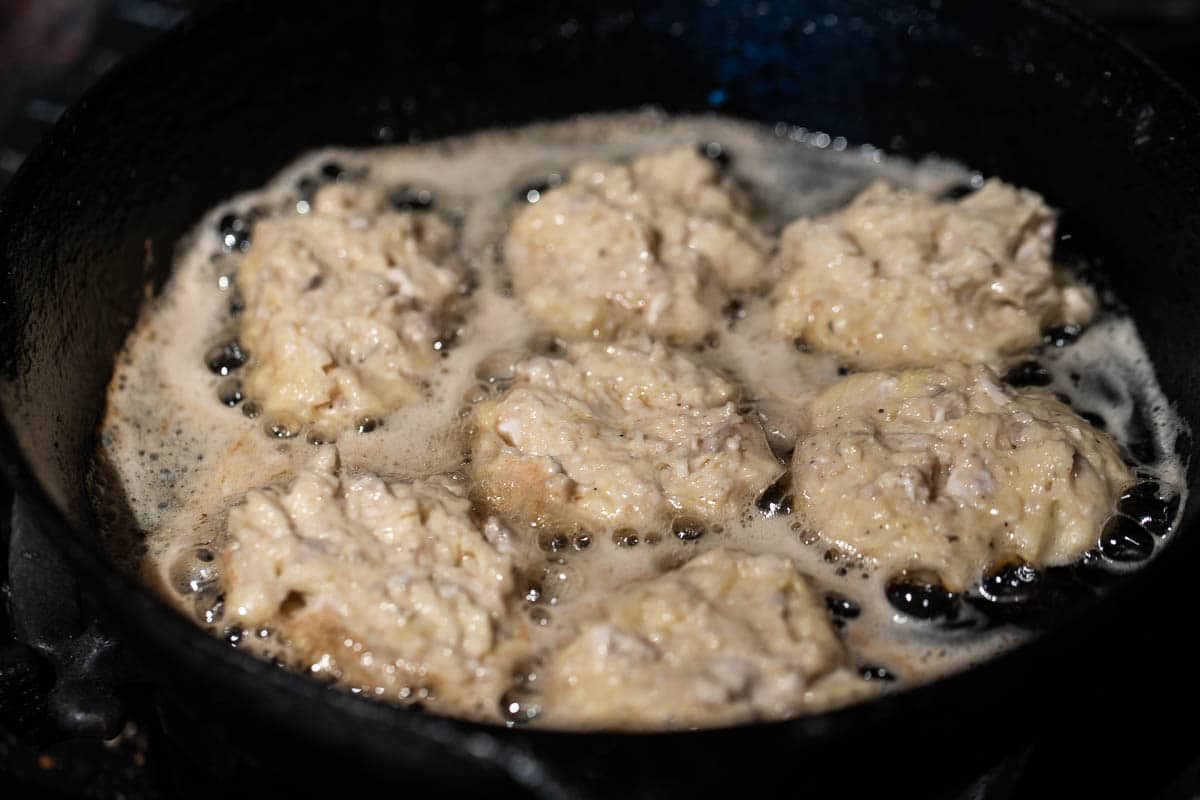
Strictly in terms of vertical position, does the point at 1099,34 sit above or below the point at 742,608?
above

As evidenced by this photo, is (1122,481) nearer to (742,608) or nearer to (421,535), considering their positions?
(742,608)

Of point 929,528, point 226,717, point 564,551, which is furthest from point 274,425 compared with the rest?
point 929,528

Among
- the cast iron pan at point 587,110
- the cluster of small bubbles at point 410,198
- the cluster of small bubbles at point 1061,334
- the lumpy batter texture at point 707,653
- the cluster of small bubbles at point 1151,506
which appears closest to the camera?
the cast iron pan at point 587,110

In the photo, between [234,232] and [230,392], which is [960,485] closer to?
[230,392]

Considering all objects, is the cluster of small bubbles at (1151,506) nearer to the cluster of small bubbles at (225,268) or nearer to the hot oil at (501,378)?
the hot oil at (501,378)

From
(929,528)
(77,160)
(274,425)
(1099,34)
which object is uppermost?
(1099,34)

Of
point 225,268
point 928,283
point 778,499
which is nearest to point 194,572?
point 225,268

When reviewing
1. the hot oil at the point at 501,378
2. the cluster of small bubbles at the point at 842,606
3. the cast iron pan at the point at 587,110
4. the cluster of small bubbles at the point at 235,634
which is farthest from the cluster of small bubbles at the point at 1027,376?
the cluster of small bubbles at the point at 235,634
